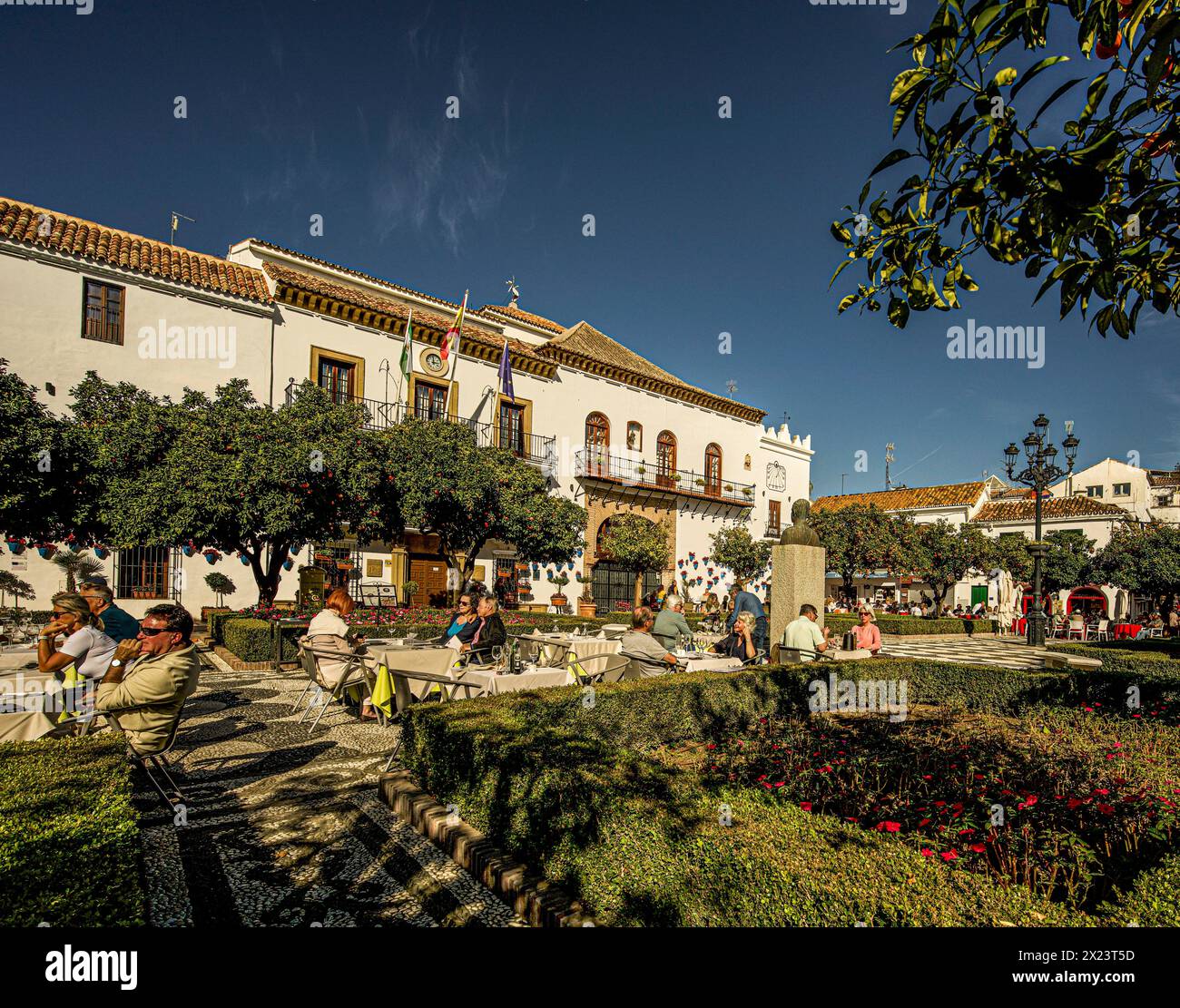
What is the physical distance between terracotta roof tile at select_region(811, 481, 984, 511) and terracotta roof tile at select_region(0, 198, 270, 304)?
35.4 metres

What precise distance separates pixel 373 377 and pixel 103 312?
702 centimetres

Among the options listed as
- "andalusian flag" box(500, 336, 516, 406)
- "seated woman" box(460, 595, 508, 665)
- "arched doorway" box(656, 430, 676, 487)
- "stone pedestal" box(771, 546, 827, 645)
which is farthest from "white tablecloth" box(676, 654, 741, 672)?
"arched doorway" box(656, 430, 676, 487)

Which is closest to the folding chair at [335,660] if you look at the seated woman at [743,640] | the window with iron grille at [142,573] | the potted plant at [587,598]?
the seated woman at [743,640]

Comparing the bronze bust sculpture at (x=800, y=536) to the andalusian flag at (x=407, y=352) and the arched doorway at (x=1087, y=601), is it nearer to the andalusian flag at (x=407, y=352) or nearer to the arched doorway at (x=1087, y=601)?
the andalusian flag at (x=407, y=352)

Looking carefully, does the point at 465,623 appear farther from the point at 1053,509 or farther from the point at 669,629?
the point at 1053,509

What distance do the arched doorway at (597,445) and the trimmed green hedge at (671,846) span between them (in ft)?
74.6

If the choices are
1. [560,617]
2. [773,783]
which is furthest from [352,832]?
[560,617]

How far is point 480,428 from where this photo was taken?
2391cm

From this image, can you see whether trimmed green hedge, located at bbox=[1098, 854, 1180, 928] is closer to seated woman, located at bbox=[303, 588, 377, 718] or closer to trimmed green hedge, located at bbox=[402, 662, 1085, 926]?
trimmed green hedge, located at bbox=[402, 662, 1085, 926]

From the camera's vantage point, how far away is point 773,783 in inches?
186

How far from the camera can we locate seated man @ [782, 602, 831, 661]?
894 cm

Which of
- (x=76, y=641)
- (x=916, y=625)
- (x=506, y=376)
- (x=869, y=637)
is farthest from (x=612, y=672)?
(x=916, y=625)
